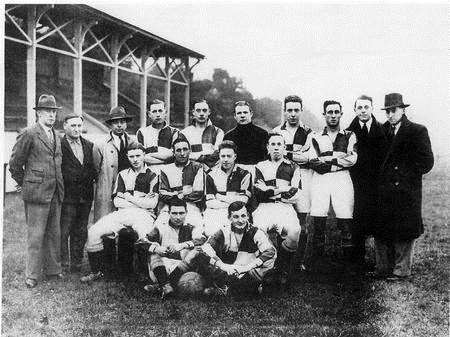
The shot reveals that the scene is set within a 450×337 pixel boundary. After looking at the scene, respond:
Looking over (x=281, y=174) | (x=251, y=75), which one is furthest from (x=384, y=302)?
(x=251, y=75)

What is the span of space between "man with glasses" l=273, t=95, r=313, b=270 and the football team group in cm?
1

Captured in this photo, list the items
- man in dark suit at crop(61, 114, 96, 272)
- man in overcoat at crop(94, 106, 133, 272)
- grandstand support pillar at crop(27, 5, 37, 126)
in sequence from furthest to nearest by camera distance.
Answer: grandstand support pillar at crop(27, 5, 37, 126) → man in overcoat at crop(94, 106, 133, 272) → man in dark suit at crop(61, 114, 96, 272)

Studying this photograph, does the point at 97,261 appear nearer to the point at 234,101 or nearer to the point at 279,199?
the point at 279,199

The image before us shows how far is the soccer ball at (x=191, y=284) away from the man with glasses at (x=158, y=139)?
1.48 m

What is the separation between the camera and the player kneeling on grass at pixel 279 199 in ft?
14.0

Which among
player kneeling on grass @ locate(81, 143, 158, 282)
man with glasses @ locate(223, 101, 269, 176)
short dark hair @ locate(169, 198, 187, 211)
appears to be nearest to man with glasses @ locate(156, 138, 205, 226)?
player kneeling on grass @ locate(81, 143, 158, 282)

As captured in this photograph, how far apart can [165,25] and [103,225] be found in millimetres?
2273

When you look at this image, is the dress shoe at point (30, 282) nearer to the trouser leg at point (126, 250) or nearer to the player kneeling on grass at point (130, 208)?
the player kneeling on grass at point (130, 208)

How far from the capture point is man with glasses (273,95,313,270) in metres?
4.66

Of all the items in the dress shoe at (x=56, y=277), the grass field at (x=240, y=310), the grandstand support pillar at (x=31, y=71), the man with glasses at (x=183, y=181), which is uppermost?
the grandstand support pillar at (x=31, y=71)

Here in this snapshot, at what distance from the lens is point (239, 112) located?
4.75 metres

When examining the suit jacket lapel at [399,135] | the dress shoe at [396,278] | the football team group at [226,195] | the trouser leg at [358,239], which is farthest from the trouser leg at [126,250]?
the suit jacket lapel at [399,135]

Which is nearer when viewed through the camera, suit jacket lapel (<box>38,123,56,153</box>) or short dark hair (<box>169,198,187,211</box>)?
short dark hair (<box>169,198,187,211</box>)

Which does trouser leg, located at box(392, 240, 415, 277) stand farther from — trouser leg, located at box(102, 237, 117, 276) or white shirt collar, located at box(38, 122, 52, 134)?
white shirt collar, located at box(38, 122, 52, 134)
